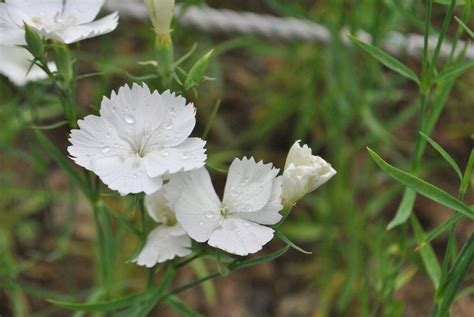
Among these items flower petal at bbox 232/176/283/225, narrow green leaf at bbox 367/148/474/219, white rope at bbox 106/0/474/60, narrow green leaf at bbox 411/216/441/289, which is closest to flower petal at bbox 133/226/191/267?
flower petal at bbox 232/176/283/225

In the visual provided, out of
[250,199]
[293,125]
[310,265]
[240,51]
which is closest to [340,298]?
[310,265]

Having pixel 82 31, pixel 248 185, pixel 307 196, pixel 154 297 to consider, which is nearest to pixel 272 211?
pixel 248 185

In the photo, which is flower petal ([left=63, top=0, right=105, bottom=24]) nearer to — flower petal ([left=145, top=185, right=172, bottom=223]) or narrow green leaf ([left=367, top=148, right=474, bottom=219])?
flower petal ([left=145, top=185, right=172, bottom=223])

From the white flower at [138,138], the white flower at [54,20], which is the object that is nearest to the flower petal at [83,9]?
the white flower at [54,20]

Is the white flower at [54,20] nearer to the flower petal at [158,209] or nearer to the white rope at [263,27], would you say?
the flower petal at [158,209]

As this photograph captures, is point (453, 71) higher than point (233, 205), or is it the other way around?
point (453, 71)

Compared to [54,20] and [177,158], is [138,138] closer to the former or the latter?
[177,158]
